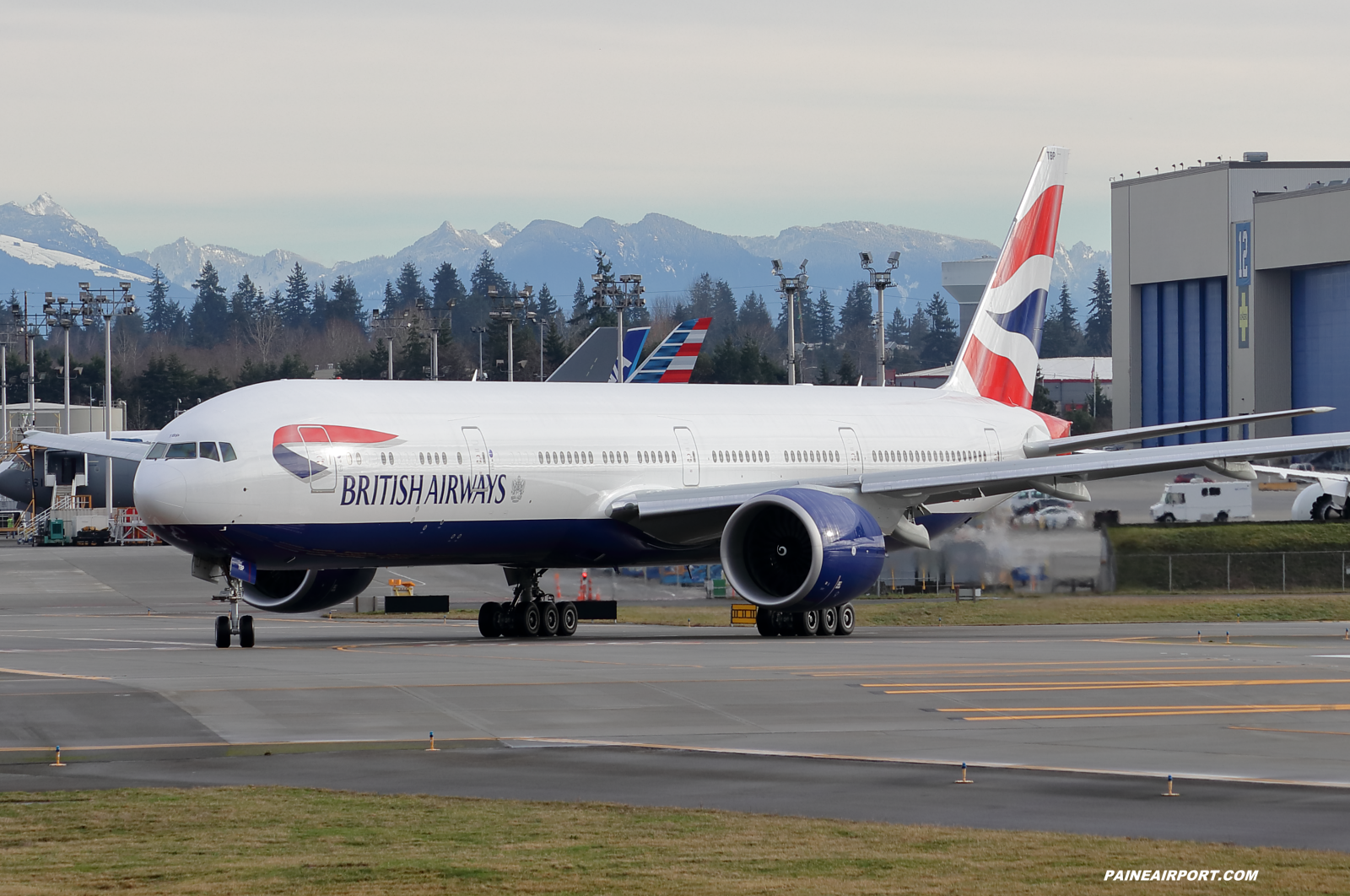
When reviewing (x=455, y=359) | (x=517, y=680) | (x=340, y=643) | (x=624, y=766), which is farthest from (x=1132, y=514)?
(x=455, y=359)

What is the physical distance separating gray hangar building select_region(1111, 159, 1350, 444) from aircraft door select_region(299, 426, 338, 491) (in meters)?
81.9

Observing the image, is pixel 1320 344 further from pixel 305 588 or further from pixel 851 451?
pixel 305 588

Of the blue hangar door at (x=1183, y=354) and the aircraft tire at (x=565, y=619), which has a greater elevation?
the blue hangar door at (x=1183, y=354)

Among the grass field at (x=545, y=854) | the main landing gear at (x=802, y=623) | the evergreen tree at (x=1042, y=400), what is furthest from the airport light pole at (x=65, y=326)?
the grass field at (x=545, y=854)

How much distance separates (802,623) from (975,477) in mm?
4040

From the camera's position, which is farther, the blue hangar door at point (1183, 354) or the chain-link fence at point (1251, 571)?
the blue hangar door at point (1183, 354)

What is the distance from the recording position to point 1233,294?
106 meters

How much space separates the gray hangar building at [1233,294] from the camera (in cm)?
10131

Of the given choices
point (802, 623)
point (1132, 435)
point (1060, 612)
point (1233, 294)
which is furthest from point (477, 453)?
point (1233, 294)

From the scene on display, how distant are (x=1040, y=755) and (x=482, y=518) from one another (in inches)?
625

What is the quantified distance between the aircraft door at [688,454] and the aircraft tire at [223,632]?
9431 mm

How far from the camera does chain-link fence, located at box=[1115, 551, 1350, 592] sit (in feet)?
160

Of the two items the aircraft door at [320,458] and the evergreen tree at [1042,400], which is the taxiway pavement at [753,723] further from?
the evergreen tree at [1042,400]

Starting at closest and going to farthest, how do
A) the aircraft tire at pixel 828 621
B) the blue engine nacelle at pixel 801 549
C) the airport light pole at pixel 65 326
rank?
the blue engine nacelle at pixel 801 549, the aircraft tire at pixel 828 621, the airport light pole at pixel 65 326
